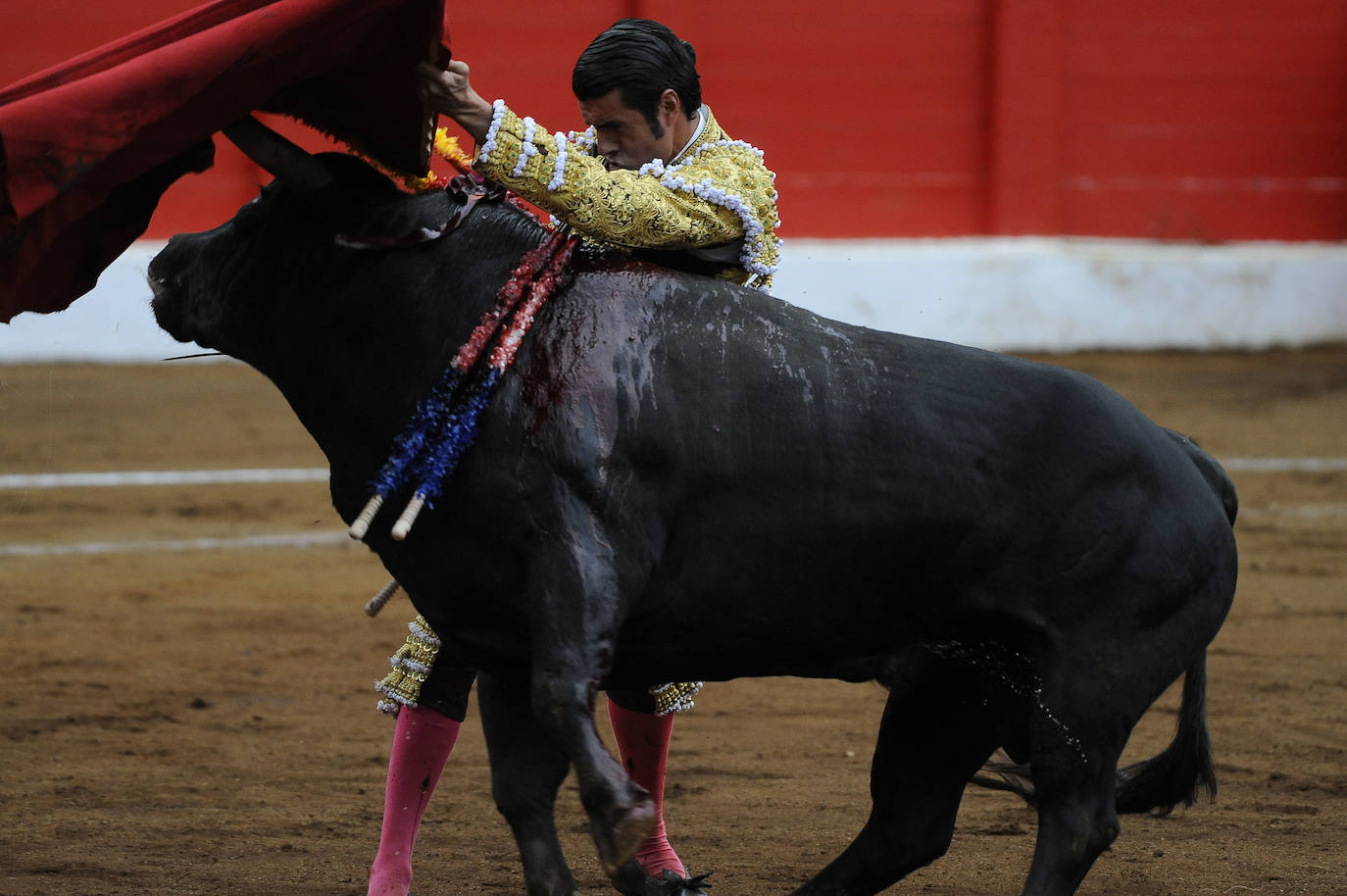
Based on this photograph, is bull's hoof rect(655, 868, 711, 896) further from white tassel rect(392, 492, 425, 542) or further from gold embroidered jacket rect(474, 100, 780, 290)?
gold embroidered jacket rect(474, 100, 780, 290)

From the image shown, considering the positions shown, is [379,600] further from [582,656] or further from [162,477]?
[162,477]

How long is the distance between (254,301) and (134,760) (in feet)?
6.93

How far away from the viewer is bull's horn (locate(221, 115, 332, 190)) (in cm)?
258

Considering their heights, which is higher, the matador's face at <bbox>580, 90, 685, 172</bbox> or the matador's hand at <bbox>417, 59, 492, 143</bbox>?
the matador's hand at <bbox>417, 59, 492, 143</bbox>

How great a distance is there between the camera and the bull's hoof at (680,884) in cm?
297

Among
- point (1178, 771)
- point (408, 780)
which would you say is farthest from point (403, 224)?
point (1178, 771)

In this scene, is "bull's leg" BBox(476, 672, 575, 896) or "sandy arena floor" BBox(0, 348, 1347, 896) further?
"sandy arena floor" BBox(0, 348, 1347, 896)

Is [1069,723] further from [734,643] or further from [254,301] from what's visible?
[254,301]

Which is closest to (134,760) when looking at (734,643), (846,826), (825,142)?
(846,826)

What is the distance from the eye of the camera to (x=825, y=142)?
1238 cm

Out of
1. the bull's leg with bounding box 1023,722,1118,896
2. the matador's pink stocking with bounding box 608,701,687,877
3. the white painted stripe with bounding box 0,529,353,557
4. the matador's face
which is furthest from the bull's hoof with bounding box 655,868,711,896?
the white painted stripe with bounding box 0,529,353,557

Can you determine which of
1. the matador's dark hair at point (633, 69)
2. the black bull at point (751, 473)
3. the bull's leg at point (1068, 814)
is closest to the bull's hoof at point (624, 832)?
the black bull at point (751, 473)

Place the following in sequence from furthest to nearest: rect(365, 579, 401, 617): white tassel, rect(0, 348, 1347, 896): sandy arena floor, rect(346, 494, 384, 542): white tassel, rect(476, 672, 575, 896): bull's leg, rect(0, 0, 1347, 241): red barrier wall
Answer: rect(0, 0, 1347, 241): red barrier wall → rect(0, 348, 1347, 896): sandy arena floor → rect(365, 579, 401, 617): white tassel → rect(476, 672, 575, 896): bull's leg → rect(346, 494, 384, 542): white tassel

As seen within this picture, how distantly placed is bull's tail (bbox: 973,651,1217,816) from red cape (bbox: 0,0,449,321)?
1768mm
